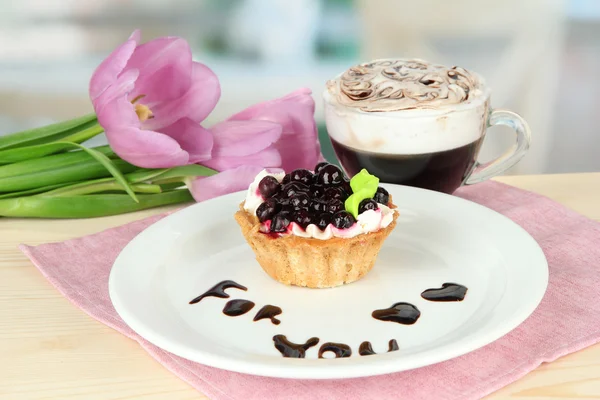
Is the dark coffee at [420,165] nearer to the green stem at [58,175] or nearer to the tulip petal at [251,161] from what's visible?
the tulip petal at [251,161]

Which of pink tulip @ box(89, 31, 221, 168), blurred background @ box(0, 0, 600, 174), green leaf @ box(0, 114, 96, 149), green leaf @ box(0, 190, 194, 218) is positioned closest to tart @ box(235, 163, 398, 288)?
pink tulip @ box(89, 31, 221, 168)

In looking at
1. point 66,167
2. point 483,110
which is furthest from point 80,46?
point 483,110

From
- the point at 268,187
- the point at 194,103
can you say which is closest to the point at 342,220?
the point at 268,187

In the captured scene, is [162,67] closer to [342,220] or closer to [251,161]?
[251,161]

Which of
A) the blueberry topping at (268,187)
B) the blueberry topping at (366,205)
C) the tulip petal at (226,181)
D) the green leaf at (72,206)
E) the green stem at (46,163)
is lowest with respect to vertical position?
the green leaf at (72,206)

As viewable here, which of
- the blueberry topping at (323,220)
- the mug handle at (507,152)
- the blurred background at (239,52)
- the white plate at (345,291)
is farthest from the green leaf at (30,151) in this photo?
the blurred background at (239,52)
